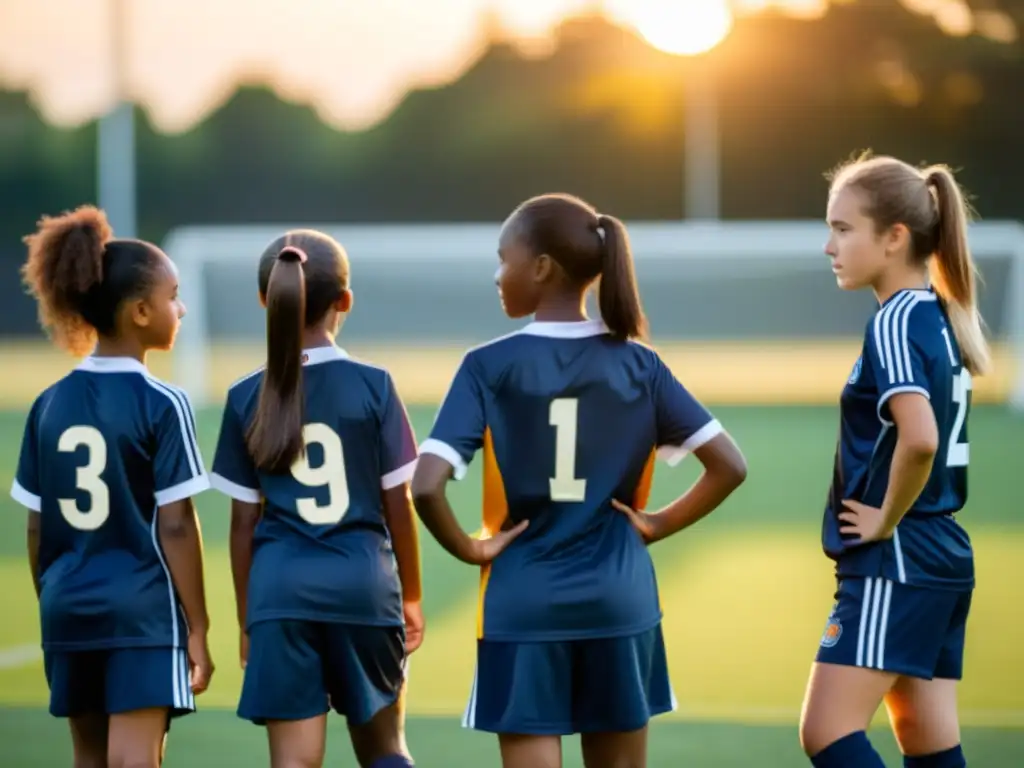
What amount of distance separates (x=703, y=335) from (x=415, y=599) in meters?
25.8

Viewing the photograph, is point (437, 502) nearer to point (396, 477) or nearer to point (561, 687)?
point (396, 477)

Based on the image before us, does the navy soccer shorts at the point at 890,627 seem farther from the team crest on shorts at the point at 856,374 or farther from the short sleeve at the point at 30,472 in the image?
the short sleeve at the point at 30,472

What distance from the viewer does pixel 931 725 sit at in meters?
3.73

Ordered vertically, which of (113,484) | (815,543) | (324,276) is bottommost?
(815,543)

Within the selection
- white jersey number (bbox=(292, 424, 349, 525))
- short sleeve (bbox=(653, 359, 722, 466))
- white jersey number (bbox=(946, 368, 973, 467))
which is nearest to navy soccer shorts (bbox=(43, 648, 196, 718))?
white jersey number (bbox=(292, 424, 349, 525))

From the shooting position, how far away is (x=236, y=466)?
375 centimetres

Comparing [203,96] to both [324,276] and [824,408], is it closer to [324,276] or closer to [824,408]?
[824,408]

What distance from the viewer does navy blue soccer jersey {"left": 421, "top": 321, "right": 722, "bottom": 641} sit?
3.50 meters

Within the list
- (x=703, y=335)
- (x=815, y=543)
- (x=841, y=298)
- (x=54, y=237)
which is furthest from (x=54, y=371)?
(x=54, y=237)

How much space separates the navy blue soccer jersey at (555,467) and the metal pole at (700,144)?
→ 33.4 meters

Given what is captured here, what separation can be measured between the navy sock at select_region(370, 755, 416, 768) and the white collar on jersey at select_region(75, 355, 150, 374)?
1.03 meters

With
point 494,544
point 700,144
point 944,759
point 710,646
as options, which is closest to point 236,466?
point 494,544

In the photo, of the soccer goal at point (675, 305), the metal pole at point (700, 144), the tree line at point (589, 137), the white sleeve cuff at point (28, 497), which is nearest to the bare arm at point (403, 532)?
the white sleeve cuff at point (28, 497)

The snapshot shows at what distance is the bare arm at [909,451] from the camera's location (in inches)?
138
